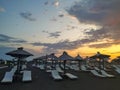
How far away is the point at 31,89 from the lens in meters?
10.1

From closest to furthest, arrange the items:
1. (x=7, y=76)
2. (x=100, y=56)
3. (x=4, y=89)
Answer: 1. (x=4, y=89)
2. (x=7, y=76)
3. (x=100, y=56)

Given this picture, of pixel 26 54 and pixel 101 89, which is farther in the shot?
pixel 26 54

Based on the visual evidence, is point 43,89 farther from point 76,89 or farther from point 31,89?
point 76,89

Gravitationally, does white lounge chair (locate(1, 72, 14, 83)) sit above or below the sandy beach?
above

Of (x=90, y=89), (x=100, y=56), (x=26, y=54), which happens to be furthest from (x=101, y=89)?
(x=100, y=56)

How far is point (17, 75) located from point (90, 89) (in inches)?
259

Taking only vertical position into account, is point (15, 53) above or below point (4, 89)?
above

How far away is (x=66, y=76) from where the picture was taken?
15.6 m

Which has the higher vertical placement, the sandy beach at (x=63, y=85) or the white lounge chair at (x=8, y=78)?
the white lounge chair at (x=8, y=78)

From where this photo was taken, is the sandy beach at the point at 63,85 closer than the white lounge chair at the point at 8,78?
Yes

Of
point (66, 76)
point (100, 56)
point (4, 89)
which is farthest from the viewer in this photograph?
point (100, 56)

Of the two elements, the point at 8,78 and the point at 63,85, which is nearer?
the point at 63,85

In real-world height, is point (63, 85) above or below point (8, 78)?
below

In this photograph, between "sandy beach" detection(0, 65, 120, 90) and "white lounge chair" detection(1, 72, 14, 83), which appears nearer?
"sandy beach" detection(0, 65, 120, 90)
